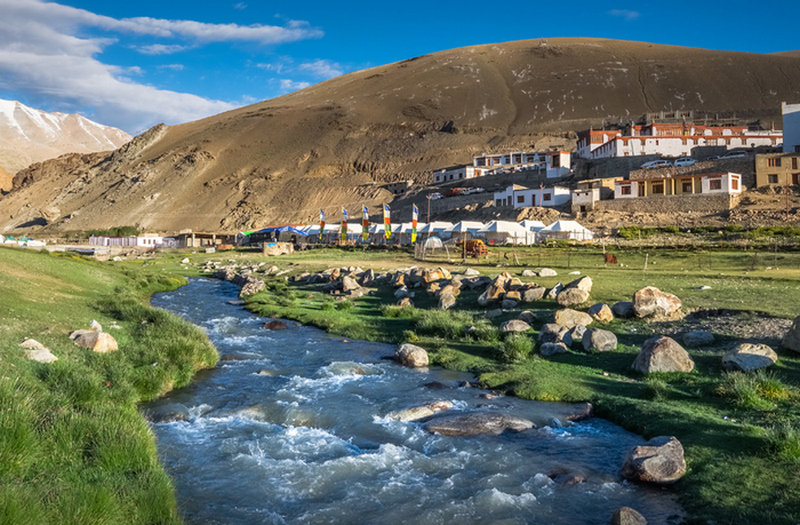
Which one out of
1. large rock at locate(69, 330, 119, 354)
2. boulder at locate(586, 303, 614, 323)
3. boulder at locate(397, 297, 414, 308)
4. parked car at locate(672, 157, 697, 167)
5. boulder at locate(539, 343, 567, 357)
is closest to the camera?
large rock at locate(69, 330, 119, 354)

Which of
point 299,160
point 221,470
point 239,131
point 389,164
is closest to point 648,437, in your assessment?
point 221,470

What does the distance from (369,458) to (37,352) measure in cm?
756

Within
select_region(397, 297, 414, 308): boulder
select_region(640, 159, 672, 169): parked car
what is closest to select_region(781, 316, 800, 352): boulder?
select_region(397, 297, 414, 308): boulder

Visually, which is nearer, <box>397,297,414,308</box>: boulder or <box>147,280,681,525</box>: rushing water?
<box>147,280,681,525</box>: rushing water

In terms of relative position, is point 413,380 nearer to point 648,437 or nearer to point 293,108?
point 648,437

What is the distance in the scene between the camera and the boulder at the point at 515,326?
680 inches

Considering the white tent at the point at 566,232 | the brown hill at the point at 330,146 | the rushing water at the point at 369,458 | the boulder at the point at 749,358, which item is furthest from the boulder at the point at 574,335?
the brown hill at the point at 330,146

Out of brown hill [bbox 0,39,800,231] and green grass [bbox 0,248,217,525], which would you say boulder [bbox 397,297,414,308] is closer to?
green grass [bbox 0,248,217,525]

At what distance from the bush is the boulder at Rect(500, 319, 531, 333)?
1381 mm

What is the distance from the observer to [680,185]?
71000 millimetres

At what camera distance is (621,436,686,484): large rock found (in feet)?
27.1

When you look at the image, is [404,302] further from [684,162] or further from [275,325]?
[684,162]

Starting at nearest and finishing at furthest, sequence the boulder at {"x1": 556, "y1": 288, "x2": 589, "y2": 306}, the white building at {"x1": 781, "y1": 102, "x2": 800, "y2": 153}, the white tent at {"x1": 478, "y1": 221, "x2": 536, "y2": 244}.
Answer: the boulder at {"x1": 556, "y1": 288, "x2": 589, "y2": 306}, the white tent at {"x1": 478, "y1": 221, "x2": 536, "y2": 244}, the white building at {"x1": 781, "y1": 102, "x2": 800, "y2": 153}

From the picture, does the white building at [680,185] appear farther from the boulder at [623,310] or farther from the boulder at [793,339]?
the boulder at [793,339]
